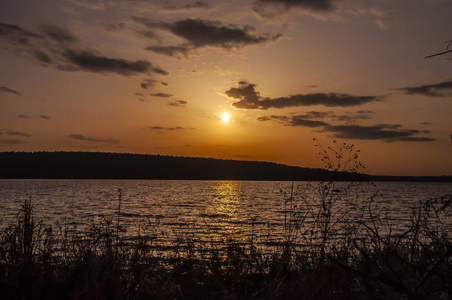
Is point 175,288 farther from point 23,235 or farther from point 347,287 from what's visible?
point 23,235

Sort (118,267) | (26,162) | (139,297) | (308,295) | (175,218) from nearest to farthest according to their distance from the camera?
(308,295), (139,297), (118,267), (175,218), (26,162)

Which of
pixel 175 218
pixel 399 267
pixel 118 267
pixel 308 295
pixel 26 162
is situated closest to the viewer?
pixel 308 295

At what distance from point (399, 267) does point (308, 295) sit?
253 cm

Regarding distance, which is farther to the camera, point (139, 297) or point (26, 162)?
point (26, 162)

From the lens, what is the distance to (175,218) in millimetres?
30344

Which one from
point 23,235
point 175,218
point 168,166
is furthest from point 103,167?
point 23,235

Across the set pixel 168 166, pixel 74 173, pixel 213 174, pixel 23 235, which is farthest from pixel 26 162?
pixel 23 235

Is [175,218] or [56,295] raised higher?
[56,295]

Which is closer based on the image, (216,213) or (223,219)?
(223,219)

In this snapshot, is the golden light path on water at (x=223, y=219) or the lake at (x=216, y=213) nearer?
the lake at (x=216, y=213)

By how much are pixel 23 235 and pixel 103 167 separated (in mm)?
198248

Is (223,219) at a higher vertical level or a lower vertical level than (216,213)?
higher

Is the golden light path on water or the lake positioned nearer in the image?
the lake

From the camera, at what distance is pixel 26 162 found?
624ft
